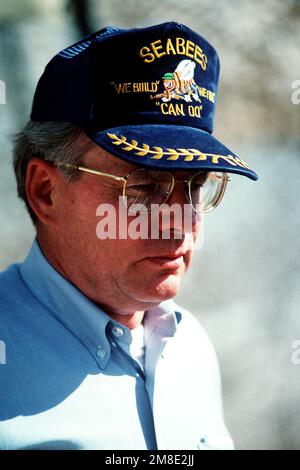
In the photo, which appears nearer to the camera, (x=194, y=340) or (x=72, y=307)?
(x=72, y=307)

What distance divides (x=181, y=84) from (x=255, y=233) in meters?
1.56

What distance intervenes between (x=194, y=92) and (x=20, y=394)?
91 cm

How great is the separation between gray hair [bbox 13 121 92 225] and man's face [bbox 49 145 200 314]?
0.03 meters

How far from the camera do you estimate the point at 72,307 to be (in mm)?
1487

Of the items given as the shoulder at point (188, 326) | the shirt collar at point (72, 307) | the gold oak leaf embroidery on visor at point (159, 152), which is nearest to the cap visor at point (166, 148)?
the gold oak leaf embroidery on visor at point (159, 152)

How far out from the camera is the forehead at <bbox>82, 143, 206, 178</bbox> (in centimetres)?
139

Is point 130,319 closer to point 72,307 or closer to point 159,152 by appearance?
point 72,307

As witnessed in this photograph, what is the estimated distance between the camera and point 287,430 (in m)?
2.91

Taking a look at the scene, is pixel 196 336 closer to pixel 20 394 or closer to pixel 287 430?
pixel 20 394

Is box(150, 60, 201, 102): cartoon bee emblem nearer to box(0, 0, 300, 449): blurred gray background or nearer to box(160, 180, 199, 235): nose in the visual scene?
box(160, 180, 199, 235): nose

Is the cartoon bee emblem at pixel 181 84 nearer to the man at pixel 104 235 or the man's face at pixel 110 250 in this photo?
the man at pixel 104 235

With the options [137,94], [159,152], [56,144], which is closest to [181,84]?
[137,94]

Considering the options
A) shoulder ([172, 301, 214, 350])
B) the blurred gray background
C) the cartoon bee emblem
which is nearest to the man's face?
the cartoon bee emblem
